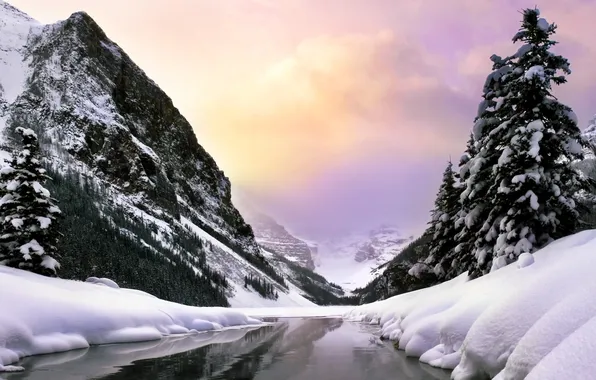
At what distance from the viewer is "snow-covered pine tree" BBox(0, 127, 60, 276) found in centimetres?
2609

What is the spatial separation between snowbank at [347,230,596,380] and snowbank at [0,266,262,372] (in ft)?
39.4

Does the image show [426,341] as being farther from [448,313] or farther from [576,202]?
[576,202]

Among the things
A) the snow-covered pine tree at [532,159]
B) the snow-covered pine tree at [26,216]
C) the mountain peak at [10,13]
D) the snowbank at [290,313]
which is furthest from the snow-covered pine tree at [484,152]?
the mountain peak at [10,13]

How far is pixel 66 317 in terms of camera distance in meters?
→ 18.0

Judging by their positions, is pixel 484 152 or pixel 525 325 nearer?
pixel 525 325

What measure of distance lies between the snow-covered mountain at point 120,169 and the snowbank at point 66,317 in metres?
46.3

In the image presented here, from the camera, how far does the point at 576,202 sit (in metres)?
18.3

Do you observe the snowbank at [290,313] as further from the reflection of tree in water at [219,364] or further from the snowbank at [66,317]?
the reflection of tree in water at [219,364]

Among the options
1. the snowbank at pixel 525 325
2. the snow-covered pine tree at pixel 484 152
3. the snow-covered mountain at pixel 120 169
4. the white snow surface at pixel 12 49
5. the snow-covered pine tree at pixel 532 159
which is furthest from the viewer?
the white snow surface at pixel 12 49

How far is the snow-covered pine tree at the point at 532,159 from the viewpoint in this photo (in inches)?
693

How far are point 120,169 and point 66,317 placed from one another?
129610mm

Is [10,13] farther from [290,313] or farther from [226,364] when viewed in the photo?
[226,364]

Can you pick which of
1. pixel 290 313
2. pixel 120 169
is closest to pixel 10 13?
pixel 120 169

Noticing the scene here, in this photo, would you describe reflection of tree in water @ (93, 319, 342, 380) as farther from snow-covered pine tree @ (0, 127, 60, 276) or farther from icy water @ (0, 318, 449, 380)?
snow-covered pine tree @ (0, 127, 60, 276)
